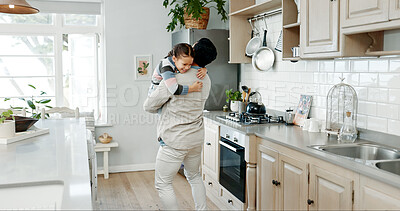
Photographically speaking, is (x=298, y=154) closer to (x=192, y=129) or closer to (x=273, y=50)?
(x=192, y=129)

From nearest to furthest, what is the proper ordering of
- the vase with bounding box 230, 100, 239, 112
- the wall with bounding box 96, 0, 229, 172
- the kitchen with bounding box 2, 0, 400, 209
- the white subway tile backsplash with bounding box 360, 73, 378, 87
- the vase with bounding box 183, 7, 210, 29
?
the kitchen with bounding box 2, 0, 400, 209 < the white subway tile backsplash with bounding box 360, 73, 378, 87 < the vase with bounding box 230, 100, 239, 112 < the vase with bounding box 183, 7, 210, 29 < the wall with bounding box 96, 0, 229, 172

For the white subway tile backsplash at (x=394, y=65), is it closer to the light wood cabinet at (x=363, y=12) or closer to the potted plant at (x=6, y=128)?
the light wood cabinet at (x=363, y=12)

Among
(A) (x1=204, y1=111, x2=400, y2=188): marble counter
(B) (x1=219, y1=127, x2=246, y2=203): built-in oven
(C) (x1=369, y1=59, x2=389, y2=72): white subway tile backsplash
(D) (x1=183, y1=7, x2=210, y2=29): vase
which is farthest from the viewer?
(D) (x1=183, y1=7, x2=210, y2=29): vase

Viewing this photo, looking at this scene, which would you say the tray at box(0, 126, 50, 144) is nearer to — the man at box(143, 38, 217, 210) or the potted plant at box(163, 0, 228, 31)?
the man at box(143, 38, 217, 210)

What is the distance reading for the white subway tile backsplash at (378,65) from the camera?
106 inches

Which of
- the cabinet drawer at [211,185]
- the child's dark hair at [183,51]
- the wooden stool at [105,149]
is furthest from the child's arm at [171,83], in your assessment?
the wooden stool at [105,149]

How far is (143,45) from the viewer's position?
5.41 m

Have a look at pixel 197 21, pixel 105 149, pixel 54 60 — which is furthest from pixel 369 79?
pixel 54 60

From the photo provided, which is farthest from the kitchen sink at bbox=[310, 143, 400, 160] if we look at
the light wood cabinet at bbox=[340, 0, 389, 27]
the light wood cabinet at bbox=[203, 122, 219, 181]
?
the light wood cabinet at bbox=[203, 122, 219, 181]

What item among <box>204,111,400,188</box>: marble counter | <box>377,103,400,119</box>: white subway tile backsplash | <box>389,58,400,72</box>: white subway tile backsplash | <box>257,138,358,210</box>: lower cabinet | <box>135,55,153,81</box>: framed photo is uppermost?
<box>135,55,153,81</box>: framed photo

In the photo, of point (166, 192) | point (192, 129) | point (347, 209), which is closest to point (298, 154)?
point (347, 209)

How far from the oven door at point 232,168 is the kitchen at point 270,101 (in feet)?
0.28

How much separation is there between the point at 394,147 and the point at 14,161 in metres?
2.25

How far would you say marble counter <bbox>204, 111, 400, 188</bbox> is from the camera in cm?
198
